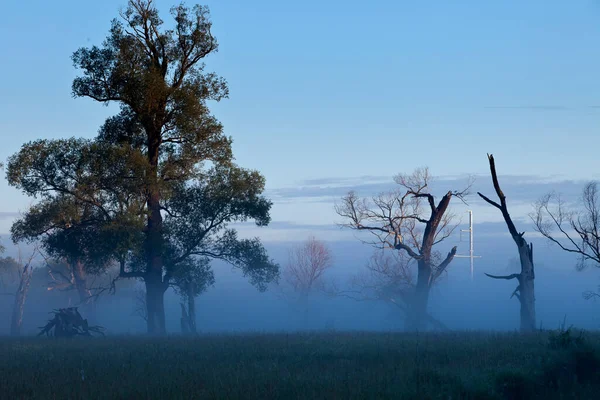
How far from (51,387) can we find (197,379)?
258 cm

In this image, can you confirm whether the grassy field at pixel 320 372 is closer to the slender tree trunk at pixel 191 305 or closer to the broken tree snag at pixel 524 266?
the broken tree snag at pixel 524 266

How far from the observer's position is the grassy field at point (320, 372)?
10625 millimetres

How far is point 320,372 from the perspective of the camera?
12.8 m

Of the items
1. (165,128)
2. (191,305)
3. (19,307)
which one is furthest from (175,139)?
(19,307)

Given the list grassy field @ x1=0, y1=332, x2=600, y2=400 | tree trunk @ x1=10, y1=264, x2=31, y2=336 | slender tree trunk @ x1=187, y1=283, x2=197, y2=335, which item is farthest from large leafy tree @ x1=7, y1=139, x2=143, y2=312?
tree trunk @ x1=10, y1=264, x2=31, y2=336

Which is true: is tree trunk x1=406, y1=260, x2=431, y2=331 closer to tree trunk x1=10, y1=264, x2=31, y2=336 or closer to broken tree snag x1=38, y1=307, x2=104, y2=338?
broken tree snag x1=38, y1=307, x2=104, y2=338

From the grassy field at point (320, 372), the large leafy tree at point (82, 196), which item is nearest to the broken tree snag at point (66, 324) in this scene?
the large leafy tree at point (82, 196)

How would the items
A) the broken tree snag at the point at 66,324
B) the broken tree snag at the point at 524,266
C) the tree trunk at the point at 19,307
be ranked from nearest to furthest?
the broken tree snag at the point at 66,324 → the broken tree snag at the point at 524,266 → the tree trunk at the point at 19,307

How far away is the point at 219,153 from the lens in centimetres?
3191

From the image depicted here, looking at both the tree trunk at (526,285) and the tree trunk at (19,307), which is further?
the tree trunk at (19,307)

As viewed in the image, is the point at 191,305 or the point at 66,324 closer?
the point at 66,324

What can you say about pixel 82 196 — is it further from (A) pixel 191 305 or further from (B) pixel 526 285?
(B) pixel 526 285

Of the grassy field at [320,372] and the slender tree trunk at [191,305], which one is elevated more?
the grassy field at [320,372]

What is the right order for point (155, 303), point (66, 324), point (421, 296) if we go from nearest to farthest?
point (66, 324) < point (155, 303) < point (421, 296)
